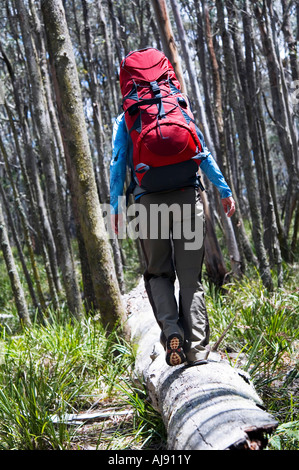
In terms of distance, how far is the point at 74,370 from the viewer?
157 inches

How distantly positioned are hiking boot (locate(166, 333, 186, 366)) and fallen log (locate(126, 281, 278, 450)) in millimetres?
102

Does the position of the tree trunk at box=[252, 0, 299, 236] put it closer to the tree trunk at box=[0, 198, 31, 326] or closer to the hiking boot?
the tree trunk at box=[0, 198, 31, 326]

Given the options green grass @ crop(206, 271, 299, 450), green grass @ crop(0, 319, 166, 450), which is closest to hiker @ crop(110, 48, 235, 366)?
green grass @ crop(206, 271, 299, 450)

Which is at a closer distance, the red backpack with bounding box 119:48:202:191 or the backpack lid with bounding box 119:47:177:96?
the red backpack with bounding box 119:48:202:191

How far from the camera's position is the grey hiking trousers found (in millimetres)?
3150

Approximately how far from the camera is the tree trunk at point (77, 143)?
436 centimetres

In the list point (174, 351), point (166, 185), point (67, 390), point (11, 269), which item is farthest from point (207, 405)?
point (11, 269)

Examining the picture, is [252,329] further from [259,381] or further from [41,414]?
[41,414]

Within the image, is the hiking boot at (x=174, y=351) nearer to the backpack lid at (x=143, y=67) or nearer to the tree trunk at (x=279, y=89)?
the backpack lid at (x=143, y=67)

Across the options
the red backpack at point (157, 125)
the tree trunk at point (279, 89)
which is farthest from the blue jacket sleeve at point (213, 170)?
the tree trunk at point (279, 89)

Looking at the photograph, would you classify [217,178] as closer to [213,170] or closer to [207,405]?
[213,170]

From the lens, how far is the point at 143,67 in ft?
10.3
